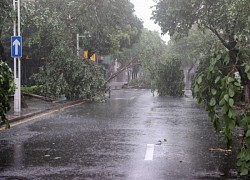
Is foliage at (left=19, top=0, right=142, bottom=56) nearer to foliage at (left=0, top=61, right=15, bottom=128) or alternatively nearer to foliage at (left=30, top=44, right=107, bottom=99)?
foliage at (left=30, top=44, right=107, bottom=99)

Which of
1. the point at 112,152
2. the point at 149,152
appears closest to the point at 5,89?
the point at 112,152

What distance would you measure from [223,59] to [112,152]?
3.52 m

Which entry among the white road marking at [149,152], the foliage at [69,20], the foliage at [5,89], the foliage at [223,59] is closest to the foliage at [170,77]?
the foliage at [69,20]

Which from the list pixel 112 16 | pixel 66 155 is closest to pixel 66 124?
pixel 66 155

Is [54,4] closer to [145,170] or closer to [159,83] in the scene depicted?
[159,83]

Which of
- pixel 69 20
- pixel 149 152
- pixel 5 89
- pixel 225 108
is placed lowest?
pixel 149 152

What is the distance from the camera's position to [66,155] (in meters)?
9.05

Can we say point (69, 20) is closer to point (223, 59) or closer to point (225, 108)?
point (223, 59)

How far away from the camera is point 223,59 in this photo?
725cm

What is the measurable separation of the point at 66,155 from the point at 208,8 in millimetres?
15927

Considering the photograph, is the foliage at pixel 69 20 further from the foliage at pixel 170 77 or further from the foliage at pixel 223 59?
the foliage at pixel 170 77

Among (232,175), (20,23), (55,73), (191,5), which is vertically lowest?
(232,175)

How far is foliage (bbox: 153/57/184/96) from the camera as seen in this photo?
39.0 m

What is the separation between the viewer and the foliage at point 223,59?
6.32 meters
